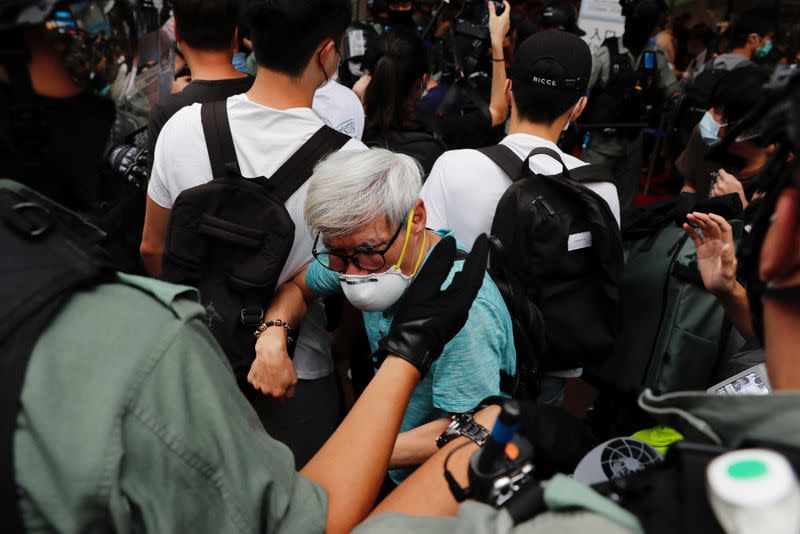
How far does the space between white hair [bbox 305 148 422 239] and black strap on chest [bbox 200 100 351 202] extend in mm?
77

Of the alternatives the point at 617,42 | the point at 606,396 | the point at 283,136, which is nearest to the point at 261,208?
the point at 283,136

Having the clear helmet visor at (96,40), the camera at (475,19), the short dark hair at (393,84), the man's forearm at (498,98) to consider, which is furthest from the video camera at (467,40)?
the clear helmet visor at (96,40)

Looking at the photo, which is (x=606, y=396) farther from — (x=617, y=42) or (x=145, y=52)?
(x=617, y=42)

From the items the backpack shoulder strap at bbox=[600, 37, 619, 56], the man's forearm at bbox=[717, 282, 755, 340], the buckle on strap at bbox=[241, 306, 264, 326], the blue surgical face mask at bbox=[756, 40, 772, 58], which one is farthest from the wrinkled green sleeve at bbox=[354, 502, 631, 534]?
the blue surgical face mask at bbox=[756, 40, 772, 58]

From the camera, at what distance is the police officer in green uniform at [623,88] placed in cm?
442

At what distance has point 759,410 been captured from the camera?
0.75 m

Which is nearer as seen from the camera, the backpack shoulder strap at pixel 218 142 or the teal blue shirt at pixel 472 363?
the teal blue shirt at pixel 472 363

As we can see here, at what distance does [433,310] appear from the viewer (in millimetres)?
1335

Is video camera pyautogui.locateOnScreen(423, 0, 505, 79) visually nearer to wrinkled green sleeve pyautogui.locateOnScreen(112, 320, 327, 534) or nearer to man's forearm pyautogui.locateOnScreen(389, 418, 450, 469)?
man's forearm pyautogui.locateOnScreen(389, 418, 450, 469)

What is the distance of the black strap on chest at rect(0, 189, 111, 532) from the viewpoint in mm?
673

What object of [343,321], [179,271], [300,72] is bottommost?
[343,321]

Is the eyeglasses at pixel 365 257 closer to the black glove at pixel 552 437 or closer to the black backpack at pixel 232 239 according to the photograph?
the black backpack at pixel 232 239

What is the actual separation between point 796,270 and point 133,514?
32.6 inches

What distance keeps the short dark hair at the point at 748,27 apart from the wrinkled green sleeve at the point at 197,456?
5.29 meters
